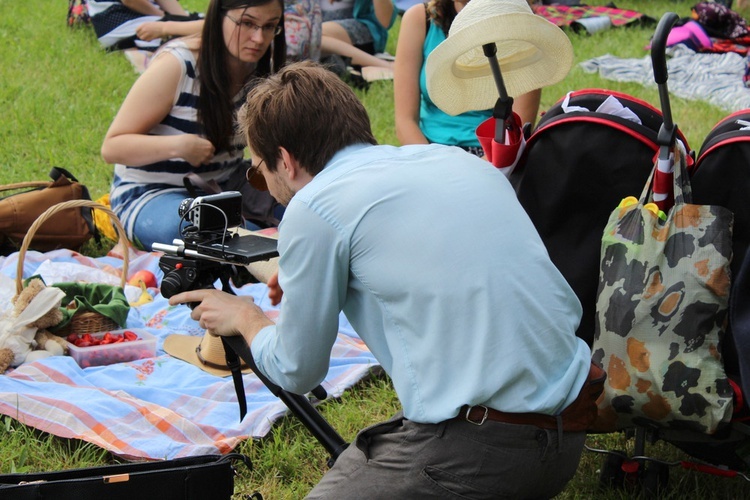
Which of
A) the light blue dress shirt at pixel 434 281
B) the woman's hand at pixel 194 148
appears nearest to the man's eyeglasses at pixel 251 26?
the woman's hand at pixel 194 148

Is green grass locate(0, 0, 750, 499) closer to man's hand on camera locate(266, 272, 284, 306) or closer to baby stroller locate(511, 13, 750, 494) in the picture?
baby stroller locate(511, 13, 750, 494)

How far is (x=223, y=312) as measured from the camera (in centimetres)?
220

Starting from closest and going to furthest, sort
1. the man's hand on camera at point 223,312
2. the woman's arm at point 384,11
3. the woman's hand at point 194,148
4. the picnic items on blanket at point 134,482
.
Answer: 1. the picnic items on blanket at point 134,482
2. the man's hand on camera at point 223,312
3. the woman's hand at point 194,148
4. the woman's arm at point 384,11

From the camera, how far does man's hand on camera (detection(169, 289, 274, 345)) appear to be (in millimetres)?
2188

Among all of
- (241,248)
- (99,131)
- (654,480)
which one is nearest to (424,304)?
(241,248)

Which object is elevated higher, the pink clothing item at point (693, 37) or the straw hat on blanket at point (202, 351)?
the straw hat on blanket at point (202, 351)

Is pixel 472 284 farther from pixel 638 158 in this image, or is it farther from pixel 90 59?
pixel 90 59

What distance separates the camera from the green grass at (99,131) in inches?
107

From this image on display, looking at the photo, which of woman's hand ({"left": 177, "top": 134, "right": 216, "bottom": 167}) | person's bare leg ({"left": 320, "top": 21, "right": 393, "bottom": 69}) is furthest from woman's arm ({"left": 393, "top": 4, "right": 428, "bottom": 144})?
person's bare leg ({"left": 320, "top": 21, "right": 393, "bottom": 69})

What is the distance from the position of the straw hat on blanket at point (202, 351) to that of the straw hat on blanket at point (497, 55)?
1.20 metres

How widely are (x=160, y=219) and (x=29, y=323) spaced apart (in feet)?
3.30

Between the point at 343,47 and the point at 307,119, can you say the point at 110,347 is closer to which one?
the point at 307,119

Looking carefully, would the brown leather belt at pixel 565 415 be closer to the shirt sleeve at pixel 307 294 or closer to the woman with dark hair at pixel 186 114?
the shirt sleeve at pixel 307 294

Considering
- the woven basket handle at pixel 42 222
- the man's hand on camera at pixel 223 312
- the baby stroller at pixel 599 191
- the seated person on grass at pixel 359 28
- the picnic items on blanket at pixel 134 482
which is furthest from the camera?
the seated person on grass at pixel 359 28
